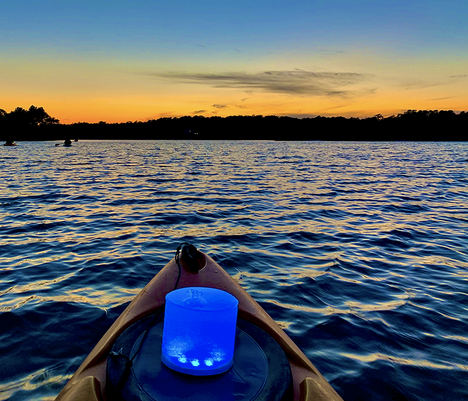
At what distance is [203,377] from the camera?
184 cm

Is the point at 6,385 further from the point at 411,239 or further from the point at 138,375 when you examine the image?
the point at 411,239

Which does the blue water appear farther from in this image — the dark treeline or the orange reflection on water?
the dark treeline

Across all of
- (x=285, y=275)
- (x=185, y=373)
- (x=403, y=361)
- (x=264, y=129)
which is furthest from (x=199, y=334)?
(x=264, y=129)

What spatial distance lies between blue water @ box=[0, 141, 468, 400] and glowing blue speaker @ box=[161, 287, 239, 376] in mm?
1697

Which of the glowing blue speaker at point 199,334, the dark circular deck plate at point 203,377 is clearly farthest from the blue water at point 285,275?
the glowing blue speaker at point 199,334

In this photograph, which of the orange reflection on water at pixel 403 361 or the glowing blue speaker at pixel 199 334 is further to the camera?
the orange reflection on water at pixel 403 361

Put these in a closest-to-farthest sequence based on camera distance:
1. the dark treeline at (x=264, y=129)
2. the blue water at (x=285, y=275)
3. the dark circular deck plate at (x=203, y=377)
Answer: the dark circular deck plate at (x=203, y=377) < the blue water at (x=285, y=275) < the dark treeline at (x=264, y=129)

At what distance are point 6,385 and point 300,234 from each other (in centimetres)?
614

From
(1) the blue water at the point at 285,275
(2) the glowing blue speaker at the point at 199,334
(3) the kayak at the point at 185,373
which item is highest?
(2) the glowing blue speaker at the point at 199,334

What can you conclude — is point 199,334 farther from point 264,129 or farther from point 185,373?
point 264,129

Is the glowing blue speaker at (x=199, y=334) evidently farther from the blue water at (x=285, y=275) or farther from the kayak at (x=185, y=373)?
the blue water at (x=285, y=275)

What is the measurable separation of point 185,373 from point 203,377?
0.34 feet

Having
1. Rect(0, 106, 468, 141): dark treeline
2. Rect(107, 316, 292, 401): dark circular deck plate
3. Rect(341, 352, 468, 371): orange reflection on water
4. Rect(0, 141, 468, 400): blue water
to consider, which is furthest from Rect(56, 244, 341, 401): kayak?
Rect(0, 106, 468, 141): dark treeline

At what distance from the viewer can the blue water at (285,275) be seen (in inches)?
130
